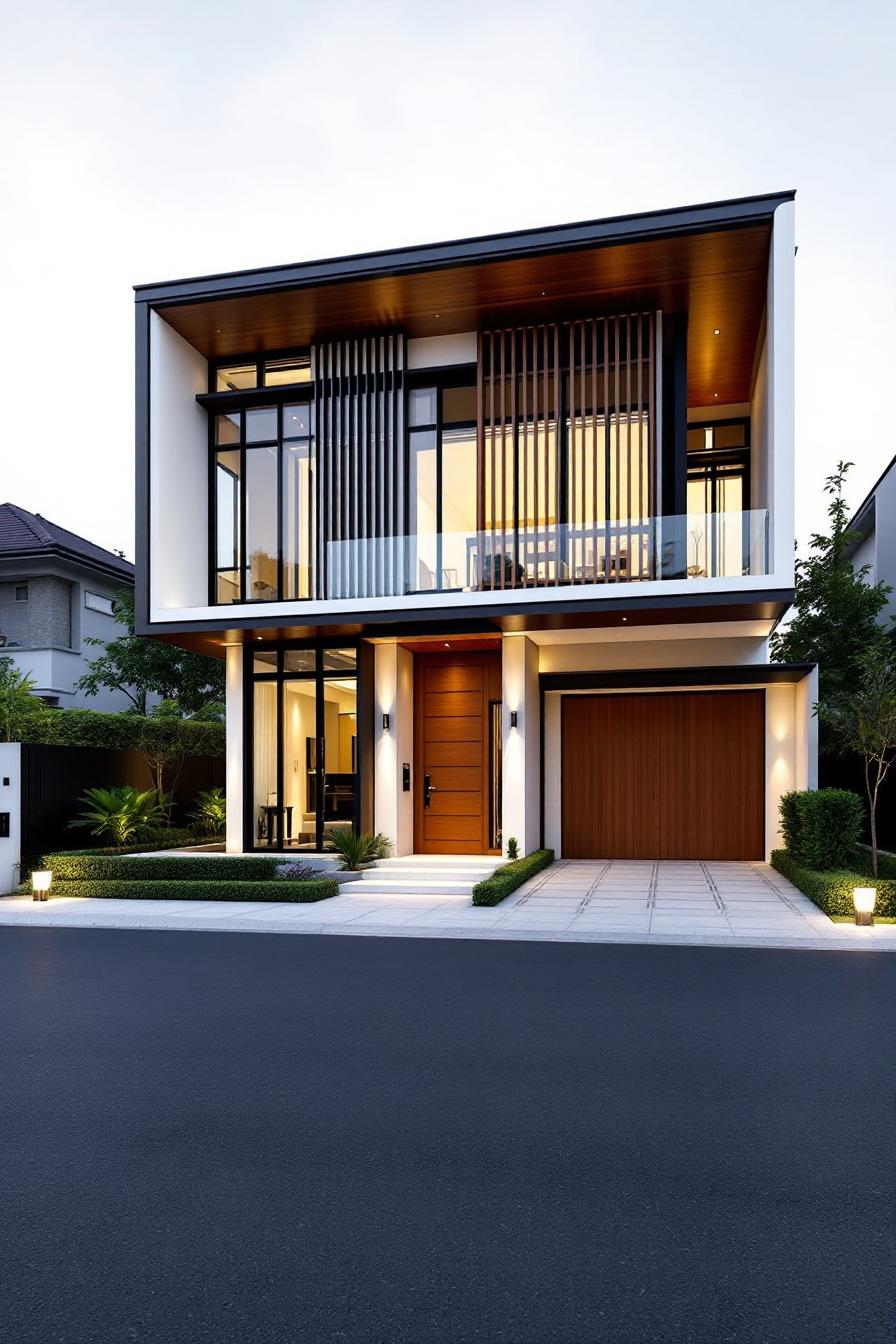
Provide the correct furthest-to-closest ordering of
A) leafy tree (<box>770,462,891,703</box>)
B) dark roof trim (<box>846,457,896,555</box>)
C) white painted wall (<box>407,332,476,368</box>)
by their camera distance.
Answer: dark roof trim (<box>846,457,896,555</box>) → leafy tree (<box>770,462,891,703</box>) → white painted wall (<box>407,332,476,368</box>)

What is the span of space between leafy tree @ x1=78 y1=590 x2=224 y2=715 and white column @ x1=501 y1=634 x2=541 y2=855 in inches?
367

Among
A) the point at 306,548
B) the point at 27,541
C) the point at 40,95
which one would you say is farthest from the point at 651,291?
the point at 27,541

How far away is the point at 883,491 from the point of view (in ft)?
75.5

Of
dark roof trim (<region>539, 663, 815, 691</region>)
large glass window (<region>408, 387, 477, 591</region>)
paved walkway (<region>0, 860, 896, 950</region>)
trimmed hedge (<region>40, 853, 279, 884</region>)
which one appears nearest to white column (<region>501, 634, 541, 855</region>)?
paved walkway (<region>0, 860, 896, 950</region>)

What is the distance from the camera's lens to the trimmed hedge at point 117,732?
15.2m

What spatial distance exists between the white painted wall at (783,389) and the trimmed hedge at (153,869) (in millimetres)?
8300

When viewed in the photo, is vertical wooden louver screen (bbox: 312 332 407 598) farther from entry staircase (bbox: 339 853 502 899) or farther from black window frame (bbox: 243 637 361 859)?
entry staircase (bbox: 339 853 502 899)

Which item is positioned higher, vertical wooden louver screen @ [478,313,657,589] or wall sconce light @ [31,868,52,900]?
vertical wooden louver screen @ [478,313,657,589]

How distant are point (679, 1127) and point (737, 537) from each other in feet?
32.7

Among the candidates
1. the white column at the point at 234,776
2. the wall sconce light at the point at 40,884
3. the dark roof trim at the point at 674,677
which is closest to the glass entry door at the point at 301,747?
the white column at the point at 234,776

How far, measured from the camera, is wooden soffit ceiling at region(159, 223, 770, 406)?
1292 cm

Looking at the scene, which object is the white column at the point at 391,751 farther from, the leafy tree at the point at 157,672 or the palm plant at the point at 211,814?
the leafy tree at the point at 157,672

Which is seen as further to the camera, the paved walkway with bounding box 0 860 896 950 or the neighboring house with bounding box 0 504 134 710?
the neighboring house with bounding box 0 504 134 710

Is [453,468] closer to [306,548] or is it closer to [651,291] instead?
[306,548]
